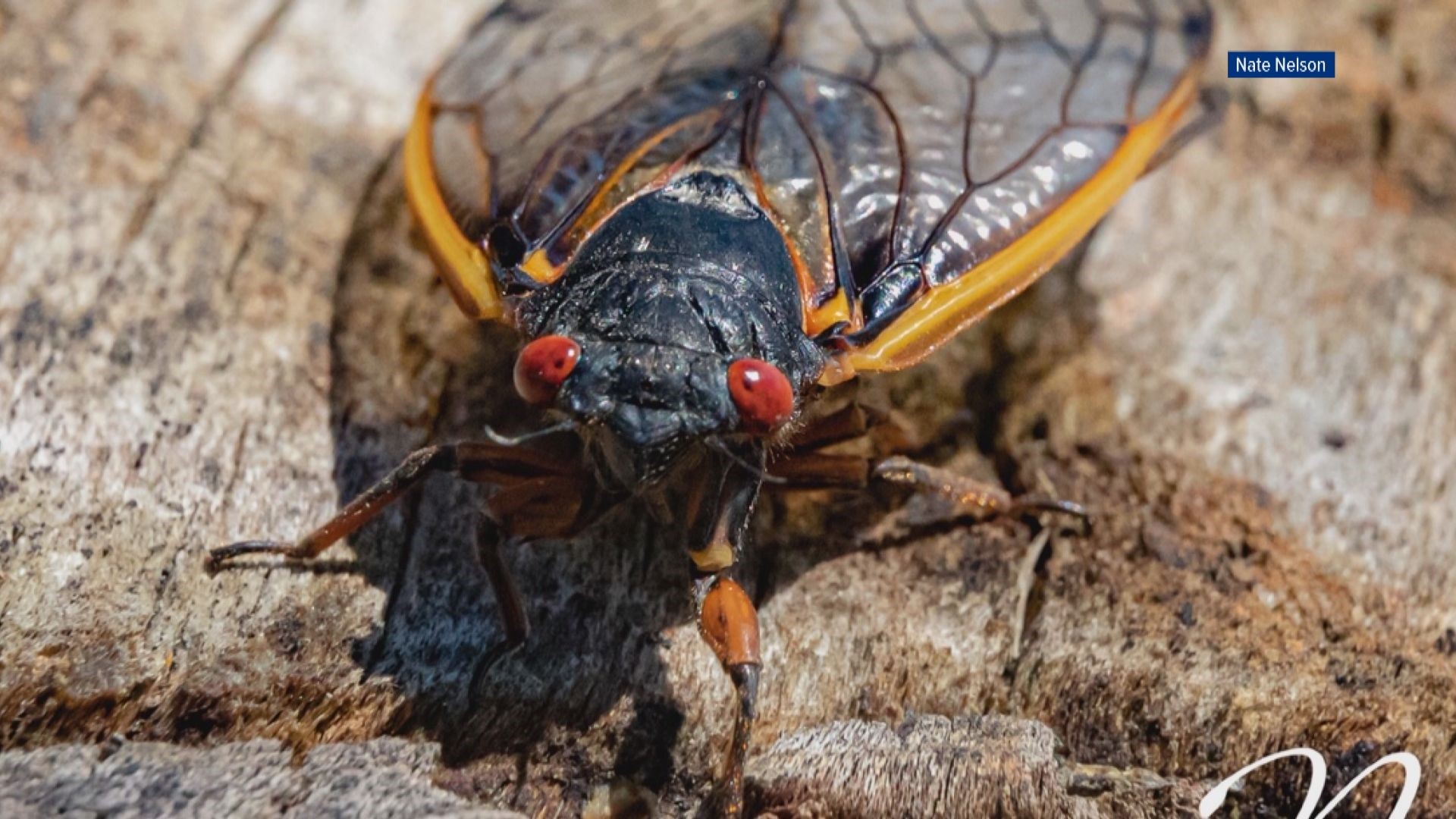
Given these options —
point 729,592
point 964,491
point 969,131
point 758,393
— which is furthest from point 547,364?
point 969,131

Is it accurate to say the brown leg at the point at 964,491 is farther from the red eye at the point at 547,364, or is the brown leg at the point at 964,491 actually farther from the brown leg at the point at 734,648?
the red eye at the point at 547,364

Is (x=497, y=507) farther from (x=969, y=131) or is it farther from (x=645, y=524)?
(x=969, y=131)

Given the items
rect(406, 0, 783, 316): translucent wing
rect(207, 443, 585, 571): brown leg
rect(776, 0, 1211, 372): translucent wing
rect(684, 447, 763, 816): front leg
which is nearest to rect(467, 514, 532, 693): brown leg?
rect(207, 443, 585, 571): brown leg

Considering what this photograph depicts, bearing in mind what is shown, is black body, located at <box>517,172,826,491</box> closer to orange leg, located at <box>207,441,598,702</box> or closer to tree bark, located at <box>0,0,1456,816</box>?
orange leg, located at <box>207,441,598,702</box>

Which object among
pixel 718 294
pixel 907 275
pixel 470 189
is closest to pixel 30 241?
pixel 470 189

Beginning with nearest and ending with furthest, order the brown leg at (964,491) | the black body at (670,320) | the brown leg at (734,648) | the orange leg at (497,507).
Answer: the brown leg at (734,648) < the black body at (670,320) < the orange leg at (497,507) < the brown leg at (964,491)

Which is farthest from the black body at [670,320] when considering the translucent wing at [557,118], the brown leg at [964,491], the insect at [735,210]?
the brown leg at [964,491]

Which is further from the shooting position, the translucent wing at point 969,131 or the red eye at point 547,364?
the translucent wing at point 969,131
